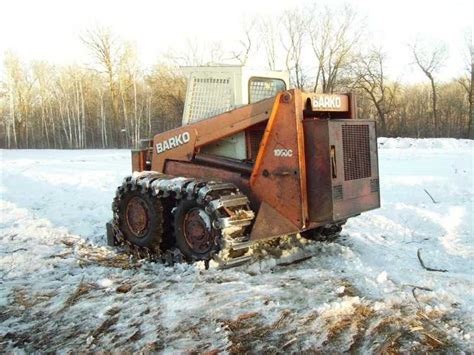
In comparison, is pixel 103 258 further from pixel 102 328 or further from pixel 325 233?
pixel 325 233

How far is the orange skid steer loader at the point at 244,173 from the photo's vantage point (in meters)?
5.72

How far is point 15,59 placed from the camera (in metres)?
61.3

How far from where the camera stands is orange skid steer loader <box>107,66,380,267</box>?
18.8 ft

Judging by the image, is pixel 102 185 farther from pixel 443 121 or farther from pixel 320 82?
pixel 443 121

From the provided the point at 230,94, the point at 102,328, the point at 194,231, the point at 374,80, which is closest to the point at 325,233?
the point at 194,231

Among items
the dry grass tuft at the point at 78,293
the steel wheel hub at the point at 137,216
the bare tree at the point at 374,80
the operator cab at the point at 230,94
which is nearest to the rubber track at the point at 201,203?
the steel wheel hub at the point at 137,216

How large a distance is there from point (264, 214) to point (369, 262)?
1.56 meters

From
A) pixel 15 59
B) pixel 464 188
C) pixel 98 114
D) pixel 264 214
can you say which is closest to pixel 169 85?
pixel 98 114

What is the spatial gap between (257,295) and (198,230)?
1.54 meters

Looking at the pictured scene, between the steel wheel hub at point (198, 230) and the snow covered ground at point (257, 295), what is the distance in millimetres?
361

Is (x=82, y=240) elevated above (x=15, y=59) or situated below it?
below

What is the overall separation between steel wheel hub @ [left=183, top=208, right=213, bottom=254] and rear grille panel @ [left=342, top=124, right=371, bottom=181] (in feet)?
5.93

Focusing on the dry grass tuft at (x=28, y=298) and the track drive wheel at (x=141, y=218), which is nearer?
the dry grass tuft at (x=28, y=298)

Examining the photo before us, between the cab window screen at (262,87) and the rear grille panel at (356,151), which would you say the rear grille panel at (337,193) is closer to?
the rear grille panel at (356,151)
